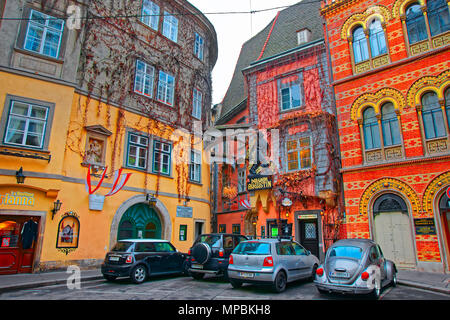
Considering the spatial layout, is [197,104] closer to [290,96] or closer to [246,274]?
[290,96]

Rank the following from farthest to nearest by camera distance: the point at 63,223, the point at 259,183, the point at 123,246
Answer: the point at 259,183, the point at 63,223, the point at 123,246

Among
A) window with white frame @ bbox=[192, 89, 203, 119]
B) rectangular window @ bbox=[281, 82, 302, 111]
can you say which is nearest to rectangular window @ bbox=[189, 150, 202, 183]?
window with white frame @ bbox=[192, 89, 203, 119]

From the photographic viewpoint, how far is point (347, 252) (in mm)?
9008

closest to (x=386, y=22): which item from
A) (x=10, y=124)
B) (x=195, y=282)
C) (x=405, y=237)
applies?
(x=405, y=237)

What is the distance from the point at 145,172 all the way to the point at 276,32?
1408cm

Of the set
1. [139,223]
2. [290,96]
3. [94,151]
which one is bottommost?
[139,223]

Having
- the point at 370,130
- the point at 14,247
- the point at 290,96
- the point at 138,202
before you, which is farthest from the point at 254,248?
the point at 290,96

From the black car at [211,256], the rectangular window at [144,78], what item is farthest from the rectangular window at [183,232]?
the rectangular window at [144,78]

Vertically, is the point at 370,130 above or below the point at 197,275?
above

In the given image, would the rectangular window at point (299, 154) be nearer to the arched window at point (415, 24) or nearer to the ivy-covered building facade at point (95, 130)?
the ivy-covered building facade at point (95, 130)

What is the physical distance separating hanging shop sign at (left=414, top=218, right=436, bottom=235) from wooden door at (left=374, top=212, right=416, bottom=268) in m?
0.37

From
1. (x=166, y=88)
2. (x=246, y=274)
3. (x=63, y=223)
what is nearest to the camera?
(x=246, y=274)

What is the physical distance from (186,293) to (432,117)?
1251 cm
